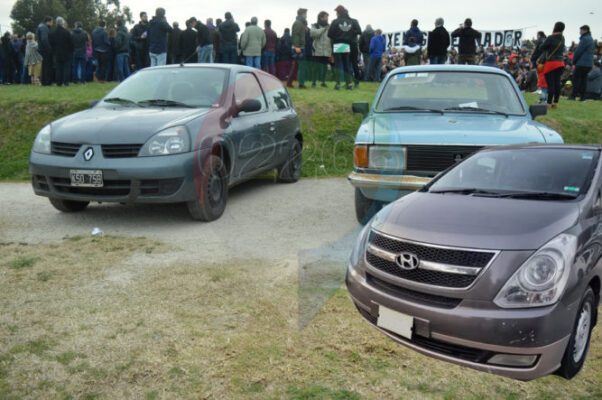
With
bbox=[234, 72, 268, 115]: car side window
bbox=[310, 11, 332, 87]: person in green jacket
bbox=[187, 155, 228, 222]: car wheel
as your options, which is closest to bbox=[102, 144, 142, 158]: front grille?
bbox=[187, 155, 228, 222]: car wheel

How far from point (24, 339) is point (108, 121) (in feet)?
A: 10.4

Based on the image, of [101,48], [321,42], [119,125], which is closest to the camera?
[119,125]

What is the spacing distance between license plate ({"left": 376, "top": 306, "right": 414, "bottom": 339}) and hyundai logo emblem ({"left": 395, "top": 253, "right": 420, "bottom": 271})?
10.3 inches

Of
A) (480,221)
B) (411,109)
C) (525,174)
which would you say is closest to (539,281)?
(480,221)

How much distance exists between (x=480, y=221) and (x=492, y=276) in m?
0.41

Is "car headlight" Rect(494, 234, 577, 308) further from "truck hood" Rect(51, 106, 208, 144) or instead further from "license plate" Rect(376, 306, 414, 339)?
"truck hood" Rect(51, 106, 208, 144)

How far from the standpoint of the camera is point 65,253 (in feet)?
16.8

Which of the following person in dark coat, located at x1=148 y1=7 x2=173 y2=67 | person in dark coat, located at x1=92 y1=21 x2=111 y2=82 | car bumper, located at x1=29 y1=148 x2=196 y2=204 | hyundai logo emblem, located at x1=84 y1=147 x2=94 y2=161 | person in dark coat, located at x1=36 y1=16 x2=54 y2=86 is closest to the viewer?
car bumper, located at x1=29 y1=148 x2=196 y2=204

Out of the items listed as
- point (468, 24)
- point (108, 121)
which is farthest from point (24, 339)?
point (468, 24)

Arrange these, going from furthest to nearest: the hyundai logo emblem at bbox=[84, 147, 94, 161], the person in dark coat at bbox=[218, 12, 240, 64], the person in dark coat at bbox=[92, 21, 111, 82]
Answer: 1. the person in dark coat at bbox=[92, 21, 111, 82]
2. the person in dark coat at bbox=[218, 12, 240, 64]
3. the hyundai logo emblem at bbox=[84, 147, 94, 161]

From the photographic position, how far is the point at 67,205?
663cm

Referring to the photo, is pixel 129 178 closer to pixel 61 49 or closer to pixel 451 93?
pixel 451 93

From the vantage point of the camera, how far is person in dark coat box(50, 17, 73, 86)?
47.5 ft

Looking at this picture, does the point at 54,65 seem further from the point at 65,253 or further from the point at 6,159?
the point at 65,253
